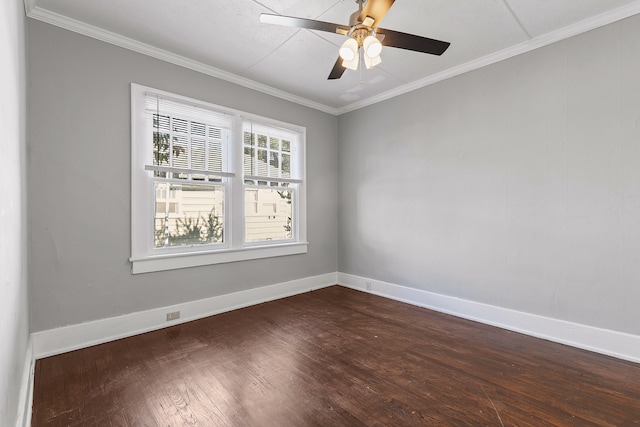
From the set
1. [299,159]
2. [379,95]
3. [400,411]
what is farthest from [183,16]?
[400,411]

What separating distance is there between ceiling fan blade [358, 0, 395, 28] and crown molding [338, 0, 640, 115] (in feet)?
6.63

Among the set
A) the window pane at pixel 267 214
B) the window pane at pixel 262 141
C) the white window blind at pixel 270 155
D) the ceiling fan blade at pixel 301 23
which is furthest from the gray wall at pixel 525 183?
the ceiling fan blade at pixel 301 23

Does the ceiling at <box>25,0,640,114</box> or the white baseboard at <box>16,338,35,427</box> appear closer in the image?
the white baseboard at <box>16,338,35,427</box>

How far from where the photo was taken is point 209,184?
3.44 m

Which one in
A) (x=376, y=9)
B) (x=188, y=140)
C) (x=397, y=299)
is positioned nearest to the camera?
(x=376, y=9)

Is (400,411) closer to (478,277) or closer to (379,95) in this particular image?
(478,277)

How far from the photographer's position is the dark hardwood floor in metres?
1.75

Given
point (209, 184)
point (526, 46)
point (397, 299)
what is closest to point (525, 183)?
point (526, 46)

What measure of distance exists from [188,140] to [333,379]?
2.82m

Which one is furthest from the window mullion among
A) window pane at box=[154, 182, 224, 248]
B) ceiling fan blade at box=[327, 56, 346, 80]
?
ceiling fan blade at box=[327, 56, 346, 80]

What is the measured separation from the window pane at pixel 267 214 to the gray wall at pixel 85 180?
36.0 inches

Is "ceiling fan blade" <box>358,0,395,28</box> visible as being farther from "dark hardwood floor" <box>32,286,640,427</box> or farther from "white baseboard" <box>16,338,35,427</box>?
"white baseboard" <box>16,338,35,427</box>

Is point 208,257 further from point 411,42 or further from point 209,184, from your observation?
point 411,42

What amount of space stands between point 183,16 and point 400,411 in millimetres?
3423
